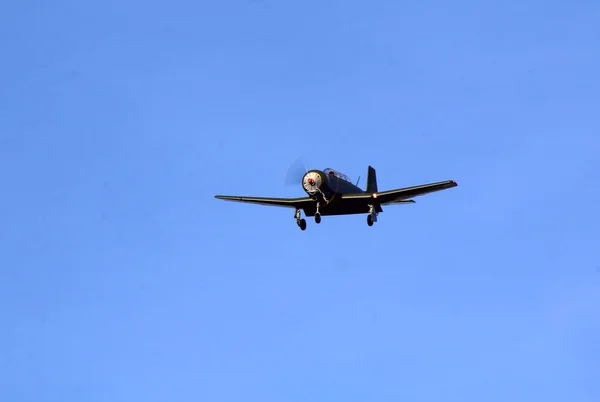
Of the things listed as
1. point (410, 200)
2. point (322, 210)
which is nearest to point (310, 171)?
point (322, 210)

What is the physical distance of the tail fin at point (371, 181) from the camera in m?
61.8

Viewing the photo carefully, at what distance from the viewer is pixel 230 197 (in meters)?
60.9

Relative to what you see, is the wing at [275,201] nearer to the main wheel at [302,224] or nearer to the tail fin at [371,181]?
the main wheel at [302,224]

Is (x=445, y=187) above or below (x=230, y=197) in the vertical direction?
below

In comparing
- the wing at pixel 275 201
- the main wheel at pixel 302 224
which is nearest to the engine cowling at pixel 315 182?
the wing at pixel 275 201

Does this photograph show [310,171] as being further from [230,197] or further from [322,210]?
[230,197]

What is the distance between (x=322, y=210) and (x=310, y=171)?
2540mm

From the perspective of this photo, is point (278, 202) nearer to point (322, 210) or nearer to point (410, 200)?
point (322, 210)

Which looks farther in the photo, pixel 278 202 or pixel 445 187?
pixel 278 202

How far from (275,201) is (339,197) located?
4572 millimetres

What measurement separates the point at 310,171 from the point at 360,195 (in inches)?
133

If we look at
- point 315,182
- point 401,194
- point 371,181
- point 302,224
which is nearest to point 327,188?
point 315,182

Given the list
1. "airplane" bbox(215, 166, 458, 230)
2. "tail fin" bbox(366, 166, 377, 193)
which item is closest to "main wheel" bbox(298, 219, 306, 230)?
"airplane" bbox(215, 166, 458, 230)

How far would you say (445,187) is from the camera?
180 ft
